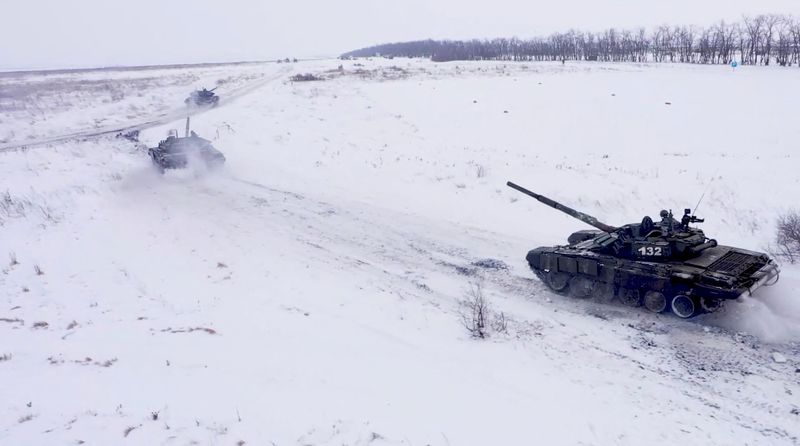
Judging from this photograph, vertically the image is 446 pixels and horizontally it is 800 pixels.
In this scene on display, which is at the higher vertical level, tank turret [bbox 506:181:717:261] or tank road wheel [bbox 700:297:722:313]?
tank turret [bbox 506:181:717:261]

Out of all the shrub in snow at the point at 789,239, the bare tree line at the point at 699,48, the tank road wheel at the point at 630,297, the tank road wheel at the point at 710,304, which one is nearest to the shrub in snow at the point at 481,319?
the tank road wheel at the point at 630,297

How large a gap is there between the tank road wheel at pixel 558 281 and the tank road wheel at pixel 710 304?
253 cm

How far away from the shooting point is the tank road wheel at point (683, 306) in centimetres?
998

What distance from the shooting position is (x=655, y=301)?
10406 mm

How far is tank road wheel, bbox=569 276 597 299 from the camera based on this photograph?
11.4 m

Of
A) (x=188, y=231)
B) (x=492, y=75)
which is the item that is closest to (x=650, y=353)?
(x=188, y=231)

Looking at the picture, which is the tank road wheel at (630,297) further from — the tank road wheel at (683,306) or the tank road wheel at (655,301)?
the tank road wheel at (683,306)

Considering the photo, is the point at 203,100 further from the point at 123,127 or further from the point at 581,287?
the point at 581,287

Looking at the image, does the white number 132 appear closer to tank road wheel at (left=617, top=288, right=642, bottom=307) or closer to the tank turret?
the tank turret

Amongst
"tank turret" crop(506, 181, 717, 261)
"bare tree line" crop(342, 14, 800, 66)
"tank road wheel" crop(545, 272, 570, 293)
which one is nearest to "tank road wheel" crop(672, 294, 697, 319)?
"tank turret" crop(506, 181, 717, 261)

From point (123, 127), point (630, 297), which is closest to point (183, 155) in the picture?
point (123, 127)

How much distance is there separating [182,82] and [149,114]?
19728mm

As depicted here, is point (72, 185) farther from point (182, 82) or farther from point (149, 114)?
point (182, 82)

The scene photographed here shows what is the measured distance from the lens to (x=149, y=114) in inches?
1442
